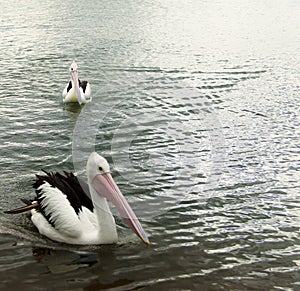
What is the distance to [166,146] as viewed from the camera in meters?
6.89

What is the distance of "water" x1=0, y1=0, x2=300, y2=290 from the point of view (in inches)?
169

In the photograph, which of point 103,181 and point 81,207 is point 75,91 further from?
point 103,181

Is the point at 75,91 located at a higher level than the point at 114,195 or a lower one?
higher

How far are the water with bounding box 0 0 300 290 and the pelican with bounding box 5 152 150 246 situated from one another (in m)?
0.11

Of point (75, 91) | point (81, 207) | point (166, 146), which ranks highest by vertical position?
point (75, 91)

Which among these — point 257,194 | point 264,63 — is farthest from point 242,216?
point 264,63

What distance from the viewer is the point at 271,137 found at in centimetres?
725

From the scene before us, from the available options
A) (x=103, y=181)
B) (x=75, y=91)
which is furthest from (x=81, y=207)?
(x=75, y=91)

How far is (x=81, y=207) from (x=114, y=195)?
1.54 feet

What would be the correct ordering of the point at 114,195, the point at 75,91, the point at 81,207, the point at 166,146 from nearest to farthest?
the point at 114,195
the point at 81,207
the point at 166,146
the point at 75,91

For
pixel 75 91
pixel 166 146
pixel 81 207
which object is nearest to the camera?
pixel 81 207

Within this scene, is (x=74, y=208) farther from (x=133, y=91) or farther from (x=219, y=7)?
(x=219, y=7)

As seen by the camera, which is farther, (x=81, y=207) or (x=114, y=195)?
(x=81, y=207)

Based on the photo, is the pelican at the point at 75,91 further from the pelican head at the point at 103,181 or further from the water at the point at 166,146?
the pelican head at the point at 103,181
